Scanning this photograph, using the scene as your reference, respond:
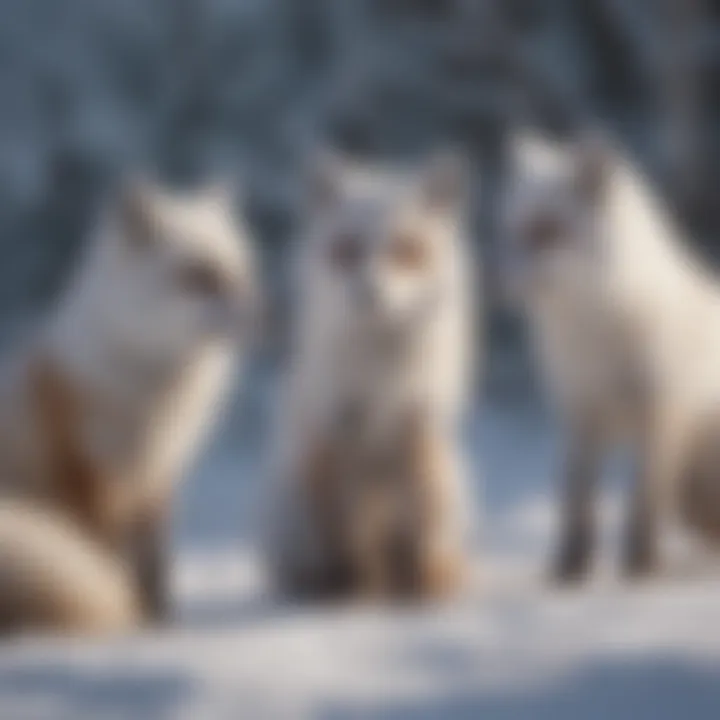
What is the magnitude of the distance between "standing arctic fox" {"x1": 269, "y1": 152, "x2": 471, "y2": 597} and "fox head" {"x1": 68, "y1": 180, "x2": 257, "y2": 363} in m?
0.12

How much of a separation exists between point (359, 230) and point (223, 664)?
0.71 meters

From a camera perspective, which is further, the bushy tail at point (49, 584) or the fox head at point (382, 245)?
the fox head at point (382, 245)

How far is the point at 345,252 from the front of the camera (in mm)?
1913

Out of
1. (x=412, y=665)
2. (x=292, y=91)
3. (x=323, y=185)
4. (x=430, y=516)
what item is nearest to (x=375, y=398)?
(x=430, y=516)

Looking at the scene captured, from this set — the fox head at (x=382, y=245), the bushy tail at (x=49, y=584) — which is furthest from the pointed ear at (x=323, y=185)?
the bushy tail at (x=49, y=584)

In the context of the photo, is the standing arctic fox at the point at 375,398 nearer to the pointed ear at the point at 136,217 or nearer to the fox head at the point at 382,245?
the fox head at the point at 382,245

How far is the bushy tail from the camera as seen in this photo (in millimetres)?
1587

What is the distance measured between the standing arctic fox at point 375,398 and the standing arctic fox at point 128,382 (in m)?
0.13

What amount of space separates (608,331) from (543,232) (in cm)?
16

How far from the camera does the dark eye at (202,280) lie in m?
1.95

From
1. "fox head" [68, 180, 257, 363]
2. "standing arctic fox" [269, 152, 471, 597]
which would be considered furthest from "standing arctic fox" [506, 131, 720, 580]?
"fox head" [68, 180, 257, 363]

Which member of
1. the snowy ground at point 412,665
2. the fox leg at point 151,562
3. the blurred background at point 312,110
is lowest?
the snowy ground at point 412,665

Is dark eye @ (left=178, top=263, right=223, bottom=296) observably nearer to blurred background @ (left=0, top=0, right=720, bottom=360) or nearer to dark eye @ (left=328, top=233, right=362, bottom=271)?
dark eye @ (left=328, top=233, right=362, bottom=271)

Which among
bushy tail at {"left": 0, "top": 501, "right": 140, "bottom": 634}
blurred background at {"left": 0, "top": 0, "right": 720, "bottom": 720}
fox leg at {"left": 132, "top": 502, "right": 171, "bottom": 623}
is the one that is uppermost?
blurred background at {"left": 0, "top": 0, "right": 720, "bottom": 720}
